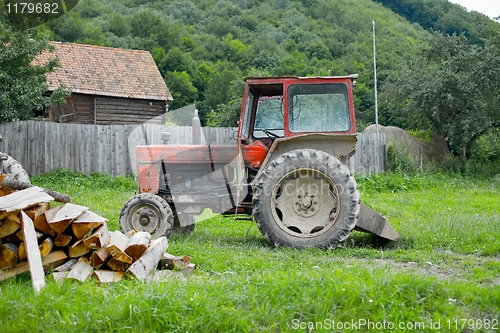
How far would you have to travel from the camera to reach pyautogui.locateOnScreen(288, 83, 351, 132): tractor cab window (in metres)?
7.49

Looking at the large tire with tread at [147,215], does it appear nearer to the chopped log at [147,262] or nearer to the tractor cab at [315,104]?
the tractor cab at [315,104]

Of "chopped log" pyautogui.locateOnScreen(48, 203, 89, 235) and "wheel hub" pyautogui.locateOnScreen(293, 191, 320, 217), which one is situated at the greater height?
"chopped log" pyautogui.locateOnScreen(48, 203, 89, 235)

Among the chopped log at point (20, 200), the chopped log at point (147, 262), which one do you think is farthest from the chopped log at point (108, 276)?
the chopped log at point (20, 200)

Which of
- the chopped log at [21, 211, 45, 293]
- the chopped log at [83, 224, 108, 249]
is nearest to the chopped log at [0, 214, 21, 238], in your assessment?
the chopped log at [21, 211, 45, 293]

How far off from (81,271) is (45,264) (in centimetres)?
40

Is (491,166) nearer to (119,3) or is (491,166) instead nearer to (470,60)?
(470,60)

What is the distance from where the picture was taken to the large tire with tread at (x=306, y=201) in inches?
275

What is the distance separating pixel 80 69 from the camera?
23.9m

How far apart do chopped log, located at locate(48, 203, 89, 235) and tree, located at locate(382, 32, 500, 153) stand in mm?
16770

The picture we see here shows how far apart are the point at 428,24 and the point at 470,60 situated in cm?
4405

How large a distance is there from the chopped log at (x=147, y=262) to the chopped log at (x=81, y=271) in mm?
372

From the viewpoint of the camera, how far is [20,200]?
512cm

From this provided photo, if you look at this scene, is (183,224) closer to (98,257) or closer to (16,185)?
(16,185)

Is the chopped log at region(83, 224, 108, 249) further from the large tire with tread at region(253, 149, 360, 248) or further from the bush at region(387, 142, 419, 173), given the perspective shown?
the bush at region(387, 142, 419, 173)
